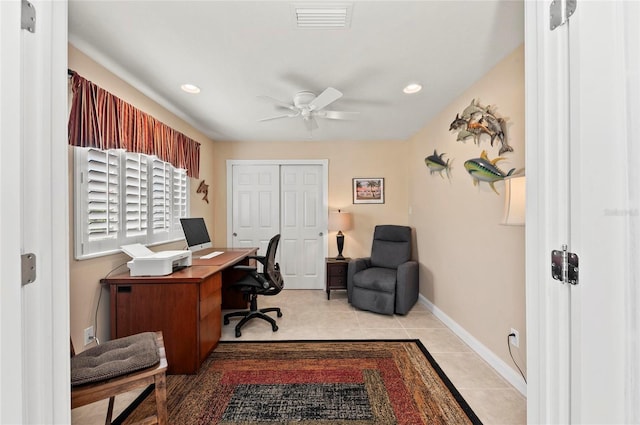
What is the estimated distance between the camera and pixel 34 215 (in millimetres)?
714

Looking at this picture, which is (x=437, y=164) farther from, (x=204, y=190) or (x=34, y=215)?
(x=34, y=215)

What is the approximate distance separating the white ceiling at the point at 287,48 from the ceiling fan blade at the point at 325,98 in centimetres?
14

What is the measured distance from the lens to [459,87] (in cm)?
250

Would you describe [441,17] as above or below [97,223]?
above

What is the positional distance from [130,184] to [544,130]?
2838 mm

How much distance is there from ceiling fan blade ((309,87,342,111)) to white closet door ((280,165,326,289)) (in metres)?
1.86

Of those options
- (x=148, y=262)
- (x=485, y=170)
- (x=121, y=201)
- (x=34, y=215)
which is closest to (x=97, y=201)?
(x=121, y=201)

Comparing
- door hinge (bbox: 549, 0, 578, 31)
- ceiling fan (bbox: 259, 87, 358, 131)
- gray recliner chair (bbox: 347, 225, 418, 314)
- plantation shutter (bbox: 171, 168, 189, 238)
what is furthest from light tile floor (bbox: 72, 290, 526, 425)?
ceiling fan (bbox: 259, 87, 358, 131)

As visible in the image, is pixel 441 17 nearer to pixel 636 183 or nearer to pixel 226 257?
pixel 636 183

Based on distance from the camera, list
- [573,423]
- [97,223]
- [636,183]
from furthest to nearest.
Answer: [97,223] < [573,423] < [636,183]

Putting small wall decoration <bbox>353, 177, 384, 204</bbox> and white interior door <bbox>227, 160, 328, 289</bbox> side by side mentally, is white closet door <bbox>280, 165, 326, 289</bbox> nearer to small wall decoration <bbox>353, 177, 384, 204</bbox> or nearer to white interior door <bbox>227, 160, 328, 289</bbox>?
white interior door <bbox>227, 160, 328, 289</bbox>

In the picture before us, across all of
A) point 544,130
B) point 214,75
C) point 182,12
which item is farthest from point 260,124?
point 544,130

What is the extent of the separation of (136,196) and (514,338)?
327cm

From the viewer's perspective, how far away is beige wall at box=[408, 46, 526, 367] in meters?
1.95
